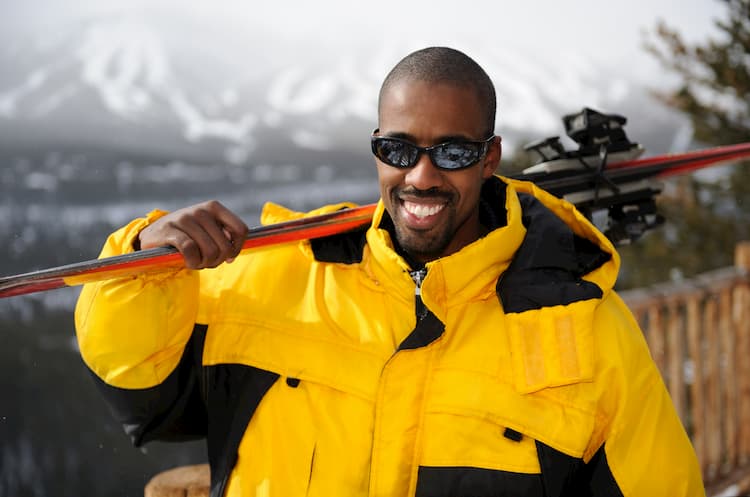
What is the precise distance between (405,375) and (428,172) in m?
0.44

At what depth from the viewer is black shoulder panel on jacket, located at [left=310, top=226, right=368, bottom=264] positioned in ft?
5.53

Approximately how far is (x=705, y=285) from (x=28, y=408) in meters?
3.70

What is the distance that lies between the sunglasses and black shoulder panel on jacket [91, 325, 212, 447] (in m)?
0.56

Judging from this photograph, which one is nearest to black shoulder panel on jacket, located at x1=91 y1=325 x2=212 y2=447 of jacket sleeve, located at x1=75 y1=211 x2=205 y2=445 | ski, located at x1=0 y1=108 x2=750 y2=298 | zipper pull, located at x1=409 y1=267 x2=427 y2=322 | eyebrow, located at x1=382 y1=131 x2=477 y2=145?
jacket sleeve, located at x1=75 y1=211 x2=205 y2=445

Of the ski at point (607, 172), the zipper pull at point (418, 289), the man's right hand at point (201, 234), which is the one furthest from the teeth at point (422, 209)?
the ski at point (607, 172)

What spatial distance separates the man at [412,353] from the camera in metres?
1.47

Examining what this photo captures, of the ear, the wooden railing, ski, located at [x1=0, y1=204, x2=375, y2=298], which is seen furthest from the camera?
the wooden railing

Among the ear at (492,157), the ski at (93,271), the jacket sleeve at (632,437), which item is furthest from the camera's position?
the ear at (492,157)

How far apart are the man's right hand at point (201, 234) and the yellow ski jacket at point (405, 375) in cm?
9

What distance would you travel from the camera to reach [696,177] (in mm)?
7688

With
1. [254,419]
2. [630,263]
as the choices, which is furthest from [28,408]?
[630,263]

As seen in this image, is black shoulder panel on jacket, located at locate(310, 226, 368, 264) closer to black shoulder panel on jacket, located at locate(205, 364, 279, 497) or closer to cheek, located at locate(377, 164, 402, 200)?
cheek, located at locate(377, 164, 402, 200)

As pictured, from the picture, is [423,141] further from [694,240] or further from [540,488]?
[694,240]

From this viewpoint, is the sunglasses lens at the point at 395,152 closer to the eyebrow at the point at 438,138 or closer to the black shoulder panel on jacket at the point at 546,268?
the eyebrow at the point at 438,138
